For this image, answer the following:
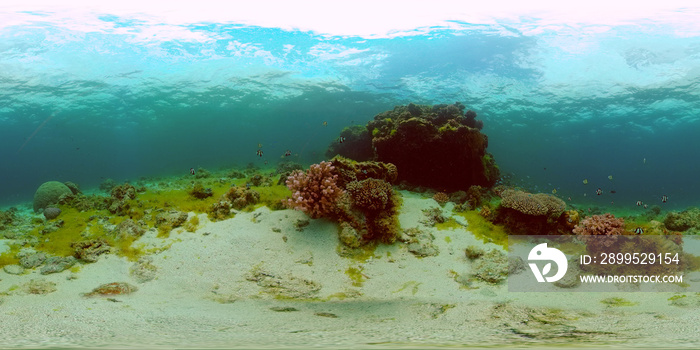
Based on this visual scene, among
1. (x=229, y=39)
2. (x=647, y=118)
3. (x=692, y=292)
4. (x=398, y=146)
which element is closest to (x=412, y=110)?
(x=398, y=146)

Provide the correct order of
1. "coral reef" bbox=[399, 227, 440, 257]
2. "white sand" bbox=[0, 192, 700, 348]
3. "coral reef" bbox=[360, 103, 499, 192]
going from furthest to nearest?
1. "coral reef" bbox=[360, 103, 499, 192]
2. "coral reef" bbox=[399, 227, 440, 257]
3. "white sand" bbox=[0, 192, 700, 348]

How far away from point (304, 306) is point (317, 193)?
281cm

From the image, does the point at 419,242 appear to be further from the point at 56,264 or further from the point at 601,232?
the point at 56,264

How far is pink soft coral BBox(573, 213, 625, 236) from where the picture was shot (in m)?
6.37

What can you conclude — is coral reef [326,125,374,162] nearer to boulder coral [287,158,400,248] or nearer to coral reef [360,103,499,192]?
coral reef [360,103,499,192]

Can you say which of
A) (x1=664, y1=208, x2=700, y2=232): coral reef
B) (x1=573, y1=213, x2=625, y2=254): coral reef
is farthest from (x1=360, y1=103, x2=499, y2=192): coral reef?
(x1=664, y1=208, x2=700, y2=232): coral reef

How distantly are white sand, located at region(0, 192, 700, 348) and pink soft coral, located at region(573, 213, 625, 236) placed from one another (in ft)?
5.29

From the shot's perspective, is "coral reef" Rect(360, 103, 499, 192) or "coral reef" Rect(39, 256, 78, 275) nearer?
"coral reef" Rect(39, 256, 78, 275)

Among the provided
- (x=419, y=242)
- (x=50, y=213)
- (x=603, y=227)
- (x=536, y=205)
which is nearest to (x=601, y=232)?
(x=603, y=227)

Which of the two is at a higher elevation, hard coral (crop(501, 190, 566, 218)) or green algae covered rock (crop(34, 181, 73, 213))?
hard coral (crop(501, 190, 566, 218))

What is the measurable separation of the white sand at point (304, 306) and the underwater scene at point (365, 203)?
1.9 inches

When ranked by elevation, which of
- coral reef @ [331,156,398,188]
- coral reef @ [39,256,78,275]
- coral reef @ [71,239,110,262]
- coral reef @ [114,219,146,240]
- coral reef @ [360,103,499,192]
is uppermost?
coral reef @ [360,103,499,192]

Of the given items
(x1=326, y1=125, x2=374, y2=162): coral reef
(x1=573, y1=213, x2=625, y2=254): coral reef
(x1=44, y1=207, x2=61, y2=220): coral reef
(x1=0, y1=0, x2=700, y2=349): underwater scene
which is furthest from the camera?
(x1=326, y1=125, x2=374, y2=162): coral reef

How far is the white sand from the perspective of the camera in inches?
115
